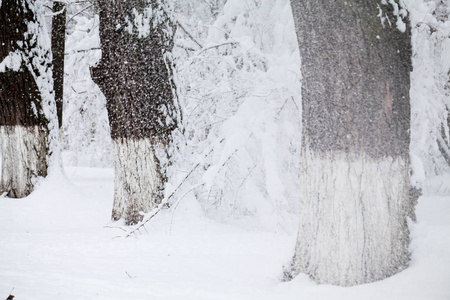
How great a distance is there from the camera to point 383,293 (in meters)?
2.50

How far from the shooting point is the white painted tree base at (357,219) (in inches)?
105

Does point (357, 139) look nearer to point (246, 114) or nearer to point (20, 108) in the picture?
point (246, 114)

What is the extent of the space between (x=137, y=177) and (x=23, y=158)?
3.35 metres

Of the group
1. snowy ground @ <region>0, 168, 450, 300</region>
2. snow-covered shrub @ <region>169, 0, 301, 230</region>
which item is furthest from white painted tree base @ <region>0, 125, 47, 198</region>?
snow-covered shrub @ <region>169, 0, 301, 230</region>

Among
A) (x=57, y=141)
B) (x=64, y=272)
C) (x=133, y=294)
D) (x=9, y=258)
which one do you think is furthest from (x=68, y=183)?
(x=133, y=294)

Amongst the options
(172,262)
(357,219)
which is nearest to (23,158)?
(172,262)

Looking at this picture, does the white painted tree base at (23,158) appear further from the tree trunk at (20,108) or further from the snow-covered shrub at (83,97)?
the snow-covered shrub at (83,97)

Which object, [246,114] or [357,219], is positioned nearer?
[357,219]

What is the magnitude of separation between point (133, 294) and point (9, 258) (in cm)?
158

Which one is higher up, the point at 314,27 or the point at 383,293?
the point at 314,27

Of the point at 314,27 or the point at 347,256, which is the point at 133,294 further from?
the point at 314,27

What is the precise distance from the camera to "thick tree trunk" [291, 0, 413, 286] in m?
2.65

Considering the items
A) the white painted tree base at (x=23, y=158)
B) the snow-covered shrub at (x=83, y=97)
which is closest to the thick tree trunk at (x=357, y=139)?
the white painted tree base at (x=23, y=158)

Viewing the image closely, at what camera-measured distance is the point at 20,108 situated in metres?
7.05
